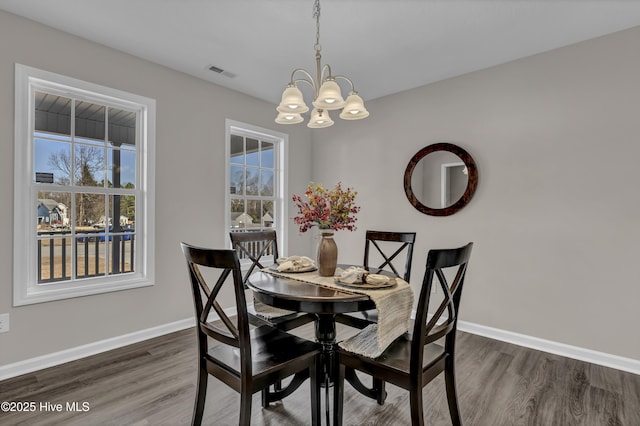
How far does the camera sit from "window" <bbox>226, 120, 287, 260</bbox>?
3961mm

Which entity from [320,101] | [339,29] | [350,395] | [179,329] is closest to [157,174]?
[179,329]

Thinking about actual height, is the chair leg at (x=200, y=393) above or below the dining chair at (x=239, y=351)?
below

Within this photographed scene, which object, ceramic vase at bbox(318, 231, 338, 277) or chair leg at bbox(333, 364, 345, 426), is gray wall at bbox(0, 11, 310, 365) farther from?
chair leg at bbox(333, 364, 345, 426)

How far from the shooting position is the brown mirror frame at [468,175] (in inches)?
132

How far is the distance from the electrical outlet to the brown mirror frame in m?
3.68

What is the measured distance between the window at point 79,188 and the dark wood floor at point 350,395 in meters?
0.68

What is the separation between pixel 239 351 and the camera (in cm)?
164

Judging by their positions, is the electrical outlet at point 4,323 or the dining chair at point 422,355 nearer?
the dining chair at point 422,355

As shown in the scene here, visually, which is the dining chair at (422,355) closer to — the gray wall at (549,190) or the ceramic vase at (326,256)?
the ceramic vase at (326,256)

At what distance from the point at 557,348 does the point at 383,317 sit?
2.23m

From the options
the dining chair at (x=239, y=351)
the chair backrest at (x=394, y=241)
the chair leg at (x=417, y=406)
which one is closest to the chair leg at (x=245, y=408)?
the dining chair at (x=239, y=351)

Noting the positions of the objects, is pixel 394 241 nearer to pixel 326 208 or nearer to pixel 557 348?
pixel 326 208

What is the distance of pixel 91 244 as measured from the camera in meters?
2.91

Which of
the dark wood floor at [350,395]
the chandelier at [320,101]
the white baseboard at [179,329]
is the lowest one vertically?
the dark wood floor at [350,395]
